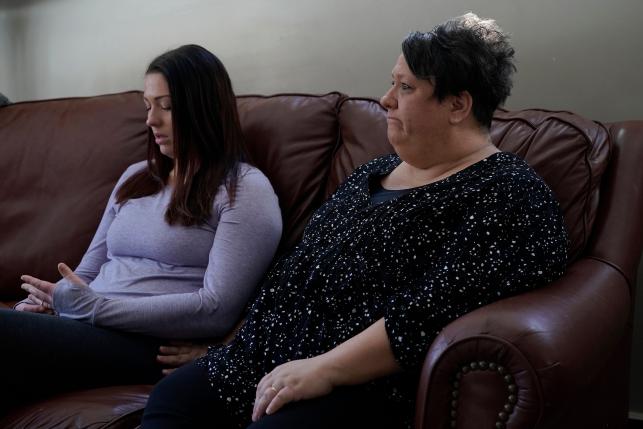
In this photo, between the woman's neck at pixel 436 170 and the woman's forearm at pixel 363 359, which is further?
the woman's neck at pixel 436 170

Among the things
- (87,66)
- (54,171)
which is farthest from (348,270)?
(87,66)

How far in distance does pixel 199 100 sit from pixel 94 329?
546mm

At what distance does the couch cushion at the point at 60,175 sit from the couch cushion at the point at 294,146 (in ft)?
1.17

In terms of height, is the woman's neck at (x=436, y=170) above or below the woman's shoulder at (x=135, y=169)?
above

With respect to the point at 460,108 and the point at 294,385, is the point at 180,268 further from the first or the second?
the point at 460,108

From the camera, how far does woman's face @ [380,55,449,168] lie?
4.23 ft

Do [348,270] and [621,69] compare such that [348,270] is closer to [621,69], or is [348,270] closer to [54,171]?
[621,69]

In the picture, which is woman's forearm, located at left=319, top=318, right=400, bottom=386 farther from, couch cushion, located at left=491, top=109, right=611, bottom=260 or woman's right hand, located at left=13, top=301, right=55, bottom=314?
woman's right hand, located at left=13, top=301, right=55, bottom=314

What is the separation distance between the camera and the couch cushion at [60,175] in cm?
189

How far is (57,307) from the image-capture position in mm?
1461

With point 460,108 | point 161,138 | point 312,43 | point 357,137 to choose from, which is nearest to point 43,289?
point 161,138

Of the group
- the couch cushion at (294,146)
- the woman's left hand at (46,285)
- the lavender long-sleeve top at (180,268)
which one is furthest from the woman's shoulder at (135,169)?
the woman's left hand at (46,285)

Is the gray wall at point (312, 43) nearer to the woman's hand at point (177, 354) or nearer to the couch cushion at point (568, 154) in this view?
the couch cushion at point (568, 154)

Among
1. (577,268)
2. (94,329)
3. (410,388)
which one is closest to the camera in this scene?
(410,388)
